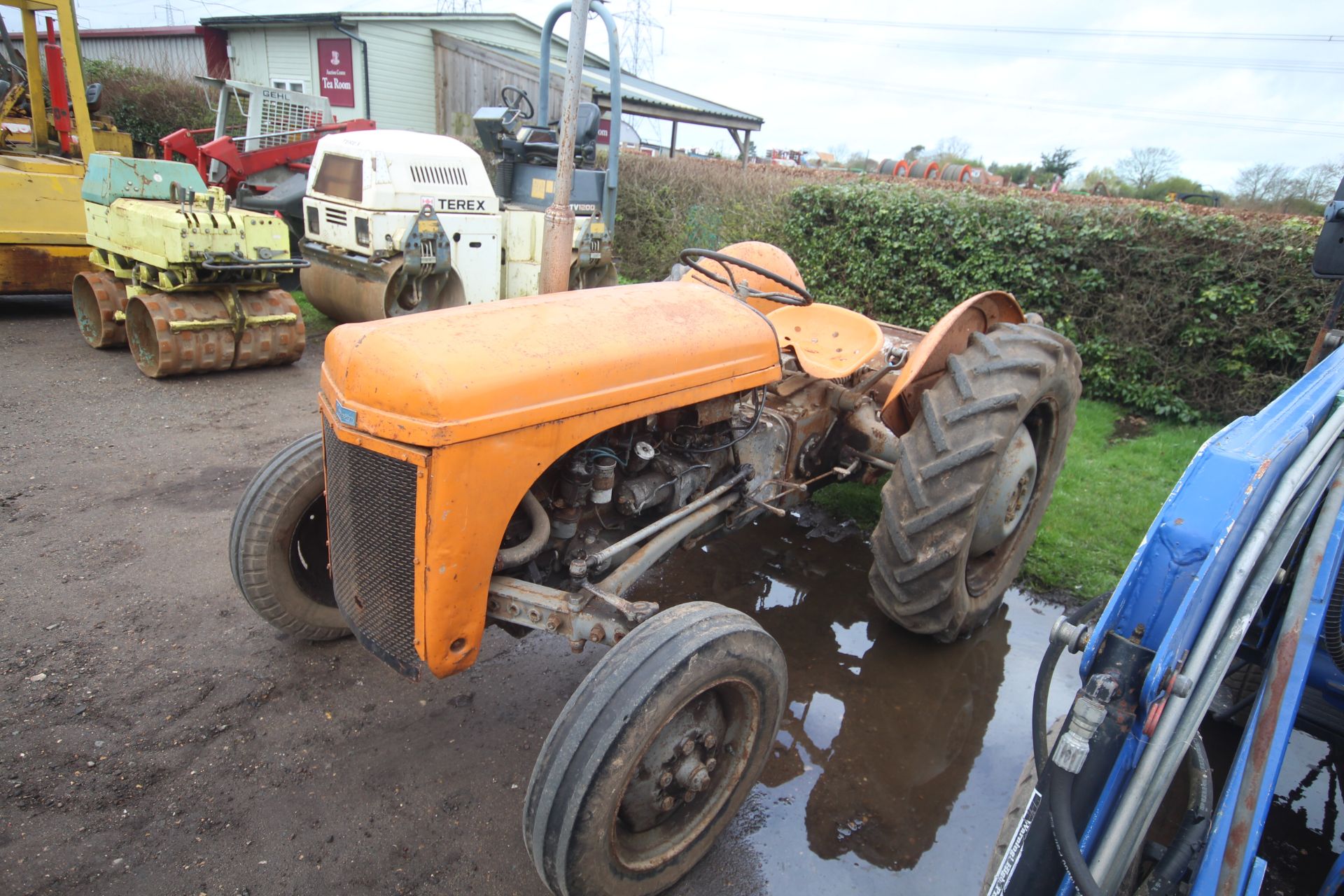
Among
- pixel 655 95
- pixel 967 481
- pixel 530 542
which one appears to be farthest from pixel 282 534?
pixel 655 95

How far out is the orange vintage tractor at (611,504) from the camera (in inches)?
74.0

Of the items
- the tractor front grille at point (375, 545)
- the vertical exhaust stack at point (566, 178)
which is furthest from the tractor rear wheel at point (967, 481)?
the vertical exhaust stack at point (566, 178)

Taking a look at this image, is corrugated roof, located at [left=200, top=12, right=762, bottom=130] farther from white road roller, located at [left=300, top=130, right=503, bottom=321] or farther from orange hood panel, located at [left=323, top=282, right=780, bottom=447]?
orange hood panel, located at [left=323, top=282, right=780, bottom=447]

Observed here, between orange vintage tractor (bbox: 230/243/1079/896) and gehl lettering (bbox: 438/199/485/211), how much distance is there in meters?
4.30

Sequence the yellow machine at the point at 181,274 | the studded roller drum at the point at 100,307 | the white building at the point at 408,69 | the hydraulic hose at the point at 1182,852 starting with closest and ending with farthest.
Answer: the hydraulic hose at the point at 1182,852 → the yellow machine at the point at 181,274 → the studded roller drum at the point at 100,307 → the white building at the point at 408,69

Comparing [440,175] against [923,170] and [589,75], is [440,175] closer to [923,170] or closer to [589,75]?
[589,75]

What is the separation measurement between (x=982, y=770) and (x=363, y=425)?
2311mm

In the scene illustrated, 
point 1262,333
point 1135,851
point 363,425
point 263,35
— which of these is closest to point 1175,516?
point 1135,851

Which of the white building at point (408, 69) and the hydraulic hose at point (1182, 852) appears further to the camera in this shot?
the white building at point (408, 69)

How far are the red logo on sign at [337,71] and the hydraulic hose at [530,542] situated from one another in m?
16.8

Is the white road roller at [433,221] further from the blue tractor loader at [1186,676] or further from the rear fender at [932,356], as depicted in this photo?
the blue tractor loader at [1186,676]

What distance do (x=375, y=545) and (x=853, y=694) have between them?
6.18 ft

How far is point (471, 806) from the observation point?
2369 millimetres

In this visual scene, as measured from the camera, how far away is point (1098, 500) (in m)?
4.75
